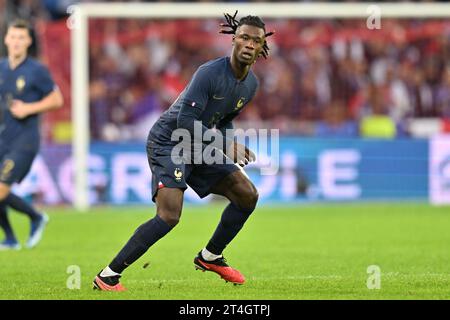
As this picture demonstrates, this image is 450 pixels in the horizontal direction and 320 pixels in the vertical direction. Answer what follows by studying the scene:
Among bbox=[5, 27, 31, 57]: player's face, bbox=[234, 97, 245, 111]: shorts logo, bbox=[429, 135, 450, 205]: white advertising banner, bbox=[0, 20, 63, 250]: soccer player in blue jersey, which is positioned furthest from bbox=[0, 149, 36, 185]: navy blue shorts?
bbox=[429, 135, 450, 205]: white advertising banner

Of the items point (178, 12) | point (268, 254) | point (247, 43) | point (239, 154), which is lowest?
point (268, 254)

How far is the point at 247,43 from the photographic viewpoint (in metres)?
8.98

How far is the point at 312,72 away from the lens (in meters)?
22.2

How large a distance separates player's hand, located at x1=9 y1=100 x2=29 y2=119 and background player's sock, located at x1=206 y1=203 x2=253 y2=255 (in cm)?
456

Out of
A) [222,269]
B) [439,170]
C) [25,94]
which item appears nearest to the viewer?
[222,269]

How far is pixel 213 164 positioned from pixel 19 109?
478 cm

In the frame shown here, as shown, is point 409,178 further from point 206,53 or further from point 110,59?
point 110,59

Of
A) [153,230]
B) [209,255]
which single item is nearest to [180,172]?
[153,230]

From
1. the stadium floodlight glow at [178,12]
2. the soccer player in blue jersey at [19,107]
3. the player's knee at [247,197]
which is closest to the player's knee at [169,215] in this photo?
the player's knee at [247,197]

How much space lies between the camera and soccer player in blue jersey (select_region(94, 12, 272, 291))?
8.90 meters

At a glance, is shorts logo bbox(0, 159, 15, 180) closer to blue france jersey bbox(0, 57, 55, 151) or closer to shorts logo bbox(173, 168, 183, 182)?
blue france jersey bbox(0, 57, 55, 151)

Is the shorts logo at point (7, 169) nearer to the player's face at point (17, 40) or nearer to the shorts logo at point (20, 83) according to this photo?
the shorts logo at point (20, 83)

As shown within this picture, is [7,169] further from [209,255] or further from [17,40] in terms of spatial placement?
[209,255]

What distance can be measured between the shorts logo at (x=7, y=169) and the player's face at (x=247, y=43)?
5.26 metres
